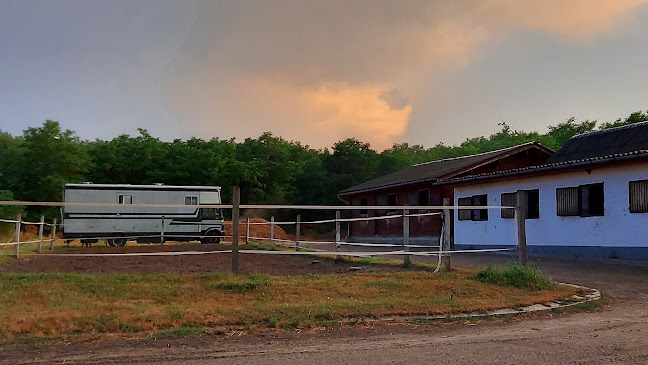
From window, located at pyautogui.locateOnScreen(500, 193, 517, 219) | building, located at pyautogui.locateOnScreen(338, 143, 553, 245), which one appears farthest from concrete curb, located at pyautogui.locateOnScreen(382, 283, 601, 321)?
building, located at pyautogui.locateOnScreen(338, 143, 553, 245)

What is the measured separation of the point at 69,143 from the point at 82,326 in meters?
39.0

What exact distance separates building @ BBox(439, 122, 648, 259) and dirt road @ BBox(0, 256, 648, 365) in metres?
→ 9.52

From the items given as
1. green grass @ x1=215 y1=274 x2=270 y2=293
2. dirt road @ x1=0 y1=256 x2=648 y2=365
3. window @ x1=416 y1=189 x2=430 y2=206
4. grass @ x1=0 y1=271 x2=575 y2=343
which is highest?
window @ x1=416 y1=189 x2=430 y2=206

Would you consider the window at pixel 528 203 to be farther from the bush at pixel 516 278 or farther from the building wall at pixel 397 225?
the bush at pixel 516 278

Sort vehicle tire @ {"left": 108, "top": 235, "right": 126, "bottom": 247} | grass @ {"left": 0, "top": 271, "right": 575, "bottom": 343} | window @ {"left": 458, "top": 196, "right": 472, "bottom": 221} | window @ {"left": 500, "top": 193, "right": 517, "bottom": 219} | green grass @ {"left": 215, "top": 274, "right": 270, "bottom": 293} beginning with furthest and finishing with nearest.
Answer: vehicle tire @ {"left": 108, "top": 235, "right": 126, "bottom": 247}
window @ {"left": 458, "top": 196, "right": 472, "bottom": 221}
window @ {"left": 500, "top": 193, "right": 517, "bottom": 219}
green grass @ {"left": 215, "top": 274, "right": 270, "bottom": 293}
grass @ {"left": 0, "top": 271, "right": 575, "bottom": 343}

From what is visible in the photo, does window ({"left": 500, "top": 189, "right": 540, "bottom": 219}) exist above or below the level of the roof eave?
below

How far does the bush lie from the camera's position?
914 cm

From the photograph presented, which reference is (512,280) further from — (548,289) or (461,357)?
(461,357)

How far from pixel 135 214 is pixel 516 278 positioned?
64.4ft

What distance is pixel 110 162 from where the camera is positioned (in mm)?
43281

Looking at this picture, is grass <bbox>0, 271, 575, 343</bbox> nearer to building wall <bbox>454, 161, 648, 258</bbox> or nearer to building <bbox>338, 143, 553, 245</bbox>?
building wall <bbox>454, 161, 648, 258</bbox>

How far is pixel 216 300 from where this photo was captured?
288 inches

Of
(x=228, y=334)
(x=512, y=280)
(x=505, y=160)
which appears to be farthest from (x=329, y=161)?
(x=228, y=334)

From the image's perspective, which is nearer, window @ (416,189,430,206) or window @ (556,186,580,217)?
window @ (556,186,580,217)
